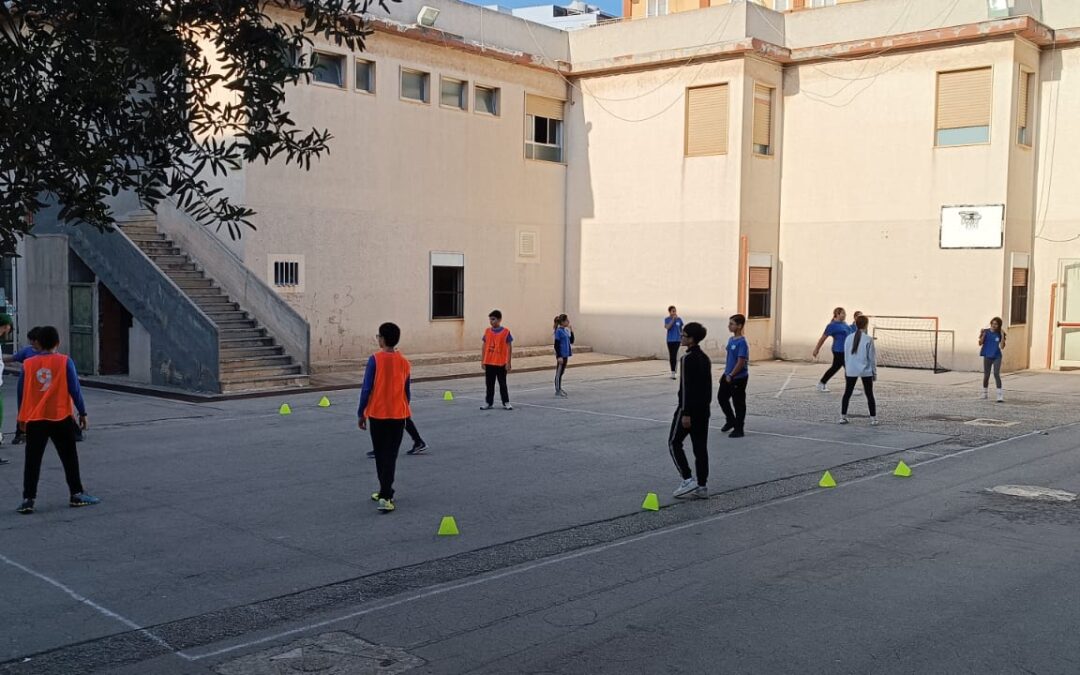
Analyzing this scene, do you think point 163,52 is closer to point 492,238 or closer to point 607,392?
point 607,392

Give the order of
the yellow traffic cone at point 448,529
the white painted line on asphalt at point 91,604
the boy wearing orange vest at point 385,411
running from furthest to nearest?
the boy wearing orange vest at point 385,411 < the yellow traffic cone at point 448,529 < the white painted line on asphalt at point 91,604

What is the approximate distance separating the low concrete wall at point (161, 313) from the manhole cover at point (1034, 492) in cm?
1360

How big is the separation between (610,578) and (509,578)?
78 centimetres

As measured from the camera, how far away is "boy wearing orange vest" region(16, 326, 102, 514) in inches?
374

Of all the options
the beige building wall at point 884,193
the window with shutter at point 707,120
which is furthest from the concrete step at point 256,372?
the beige building wall at point 884,193

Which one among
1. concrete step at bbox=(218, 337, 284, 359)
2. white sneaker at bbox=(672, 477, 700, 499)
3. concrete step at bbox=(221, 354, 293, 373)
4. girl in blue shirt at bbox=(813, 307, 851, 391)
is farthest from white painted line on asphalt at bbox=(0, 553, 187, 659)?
girl in blue shirt at bbox=(813, 307, 851, 391)

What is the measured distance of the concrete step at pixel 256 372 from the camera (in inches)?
760

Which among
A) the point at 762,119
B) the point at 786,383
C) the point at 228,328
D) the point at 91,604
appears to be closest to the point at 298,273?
the point at 228,328

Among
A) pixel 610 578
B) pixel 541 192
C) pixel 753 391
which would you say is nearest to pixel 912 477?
pixel 610 578

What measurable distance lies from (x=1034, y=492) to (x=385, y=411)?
705 cm

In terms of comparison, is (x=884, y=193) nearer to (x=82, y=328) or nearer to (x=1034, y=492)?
(x=1034, y=492)

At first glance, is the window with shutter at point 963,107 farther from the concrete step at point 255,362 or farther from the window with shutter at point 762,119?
the concrete step at point 255,362

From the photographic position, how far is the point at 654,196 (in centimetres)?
2841

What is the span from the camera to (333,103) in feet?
78.1
